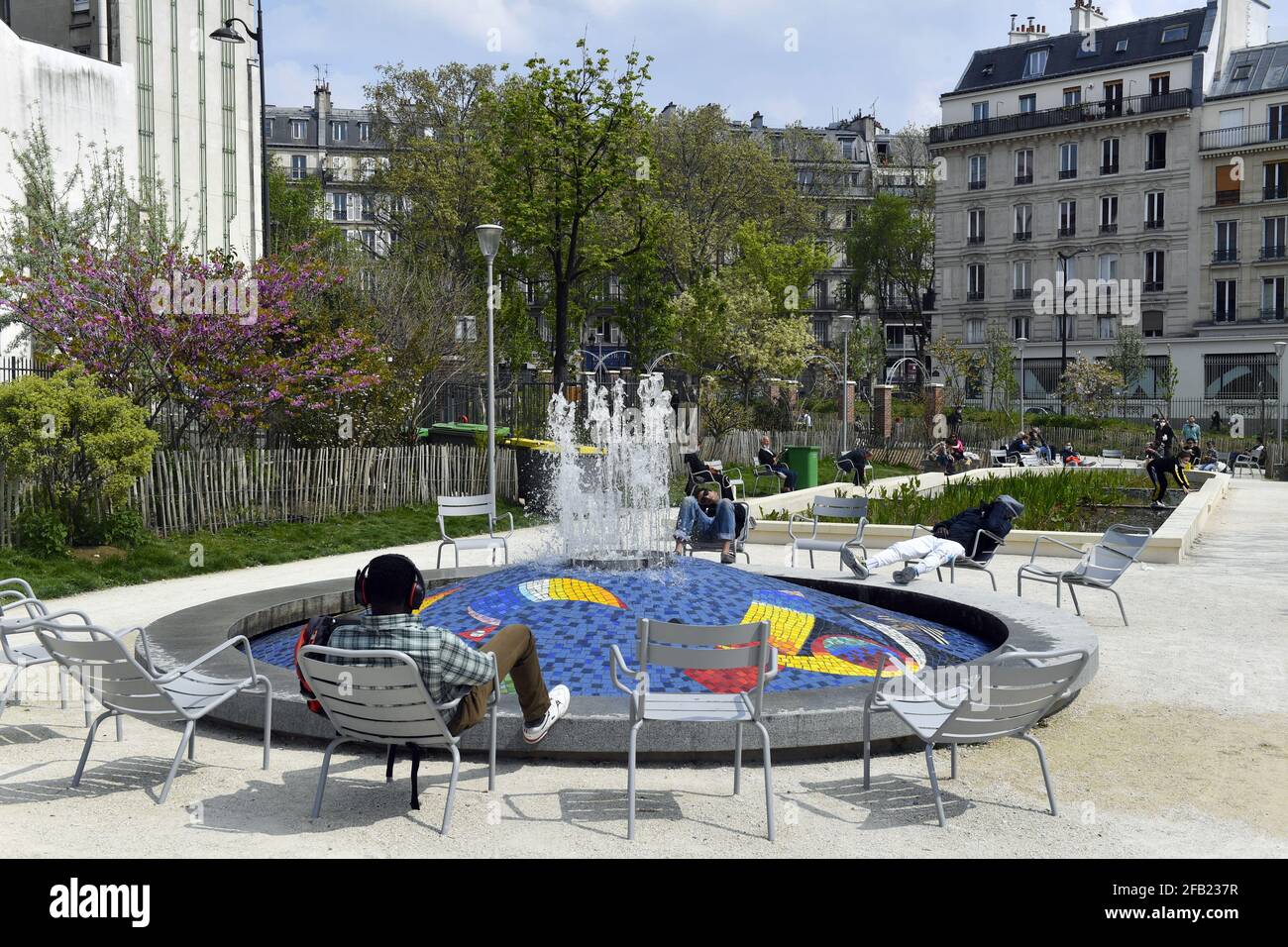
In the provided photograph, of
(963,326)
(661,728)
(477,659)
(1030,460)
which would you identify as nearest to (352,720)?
(477,659)

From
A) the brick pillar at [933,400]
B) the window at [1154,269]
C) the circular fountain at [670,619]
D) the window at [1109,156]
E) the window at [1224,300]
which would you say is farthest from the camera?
the window at [1109,156]

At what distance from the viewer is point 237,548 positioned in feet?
54.3

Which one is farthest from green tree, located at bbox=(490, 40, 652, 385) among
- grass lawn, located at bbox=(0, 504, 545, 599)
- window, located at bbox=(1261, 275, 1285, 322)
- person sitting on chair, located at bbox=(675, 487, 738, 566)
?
window, located at bbox=(1261, 275, 1285, 322)

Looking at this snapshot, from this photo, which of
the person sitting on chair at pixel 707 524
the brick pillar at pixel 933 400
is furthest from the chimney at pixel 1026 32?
the person sitting on chair at pixel 707 524

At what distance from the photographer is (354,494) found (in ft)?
67.1

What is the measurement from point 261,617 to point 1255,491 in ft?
95.0

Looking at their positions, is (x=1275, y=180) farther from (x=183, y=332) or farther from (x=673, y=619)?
(x=673, y=619)

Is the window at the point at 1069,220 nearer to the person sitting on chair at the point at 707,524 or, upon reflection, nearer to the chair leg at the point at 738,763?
the person sitting on chair at the point at 707,524

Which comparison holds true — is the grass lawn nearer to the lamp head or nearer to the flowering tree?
the flowering tree

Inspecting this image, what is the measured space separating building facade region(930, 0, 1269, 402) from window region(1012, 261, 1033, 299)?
0.25 ft

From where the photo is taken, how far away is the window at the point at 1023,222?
6556 cm

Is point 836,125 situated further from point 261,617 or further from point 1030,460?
point 261,617

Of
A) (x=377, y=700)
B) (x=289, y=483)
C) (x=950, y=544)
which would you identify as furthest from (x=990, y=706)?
(x=289, y=483)

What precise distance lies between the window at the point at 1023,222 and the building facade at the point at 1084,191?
77mm
